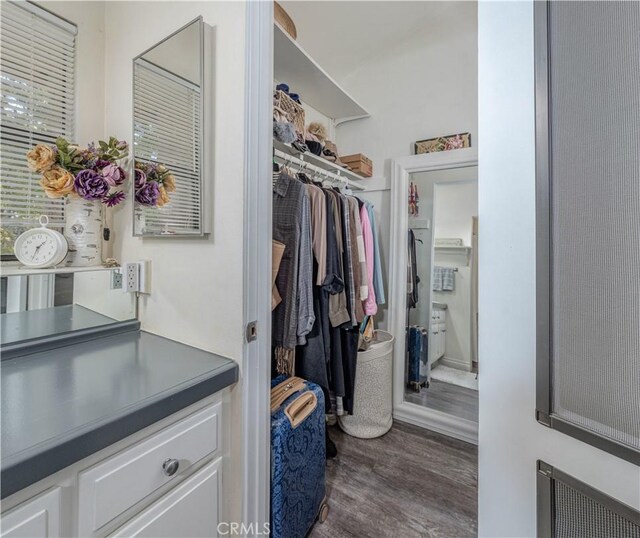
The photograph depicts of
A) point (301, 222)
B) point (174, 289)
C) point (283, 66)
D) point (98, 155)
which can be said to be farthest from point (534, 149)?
point (283, 66)

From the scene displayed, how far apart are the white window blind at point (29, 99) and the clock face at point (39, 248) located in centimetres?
4

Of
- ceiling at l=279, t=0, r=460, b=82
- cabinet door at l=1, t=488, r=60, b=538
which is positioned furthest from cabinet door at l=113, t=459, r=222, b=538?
ceiling at l=279, t=0, r=460, b=82

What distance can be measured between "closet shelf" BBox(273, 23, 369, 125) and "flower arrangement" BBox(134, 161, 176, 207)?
90 cm

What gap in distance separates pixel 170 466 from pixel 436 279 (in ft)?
6.19

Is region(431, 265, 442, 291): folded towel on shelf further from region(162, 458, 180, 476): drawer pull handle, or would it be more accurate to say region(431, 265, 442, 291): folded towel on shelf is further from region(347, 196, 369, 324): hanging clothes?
region(162, 458, 180, 476): drawer pull handle

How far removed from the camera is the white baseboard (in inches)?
73.2

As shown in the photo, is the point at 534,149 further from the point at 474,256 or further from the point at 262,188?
the point at 474,256

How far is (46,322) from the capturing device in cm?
96

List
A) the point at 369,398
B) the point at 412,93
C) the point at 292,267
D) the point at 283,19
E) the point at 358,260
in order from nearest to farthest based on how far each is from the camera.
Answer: the point at 292,267 < the point at 283,19 < the point at 358,260 < the point at 369,398 < the point at 412,93

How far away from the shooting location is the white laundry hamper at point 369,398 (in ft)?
6.21

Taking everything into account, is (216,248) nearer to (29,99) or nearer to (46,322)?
(46,322)

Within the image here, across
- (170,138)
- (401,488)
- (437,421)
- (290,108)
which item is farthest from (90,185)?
(437,421)

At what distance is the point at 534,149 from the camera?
619mm

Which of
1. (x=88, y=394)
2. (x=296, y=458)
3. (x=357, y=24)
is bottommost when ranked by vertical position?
(x=296, y=458)
